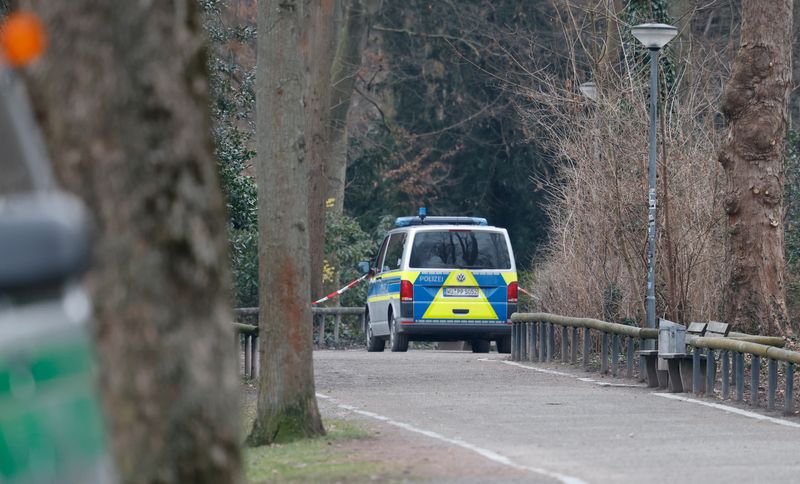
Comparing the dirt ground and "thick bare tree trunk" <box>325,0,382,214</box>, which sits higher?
"thick bare tree trunk" <box>325,0,382,214</box>

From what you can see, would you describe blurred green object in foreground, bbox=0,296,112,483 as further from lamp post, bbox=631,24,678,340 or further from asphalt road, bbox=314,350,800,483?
lamp post, bbox=631,24,678,340

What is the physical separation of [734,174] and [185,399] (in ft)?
53.2

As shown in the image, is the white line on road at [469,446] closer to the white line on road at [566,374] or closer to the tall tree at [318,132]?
the white line on road at [566,374]

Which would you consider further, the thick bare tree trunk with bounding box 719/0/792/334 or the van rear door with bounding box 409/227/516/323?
the van rear door with bounding box 409/227/516/323

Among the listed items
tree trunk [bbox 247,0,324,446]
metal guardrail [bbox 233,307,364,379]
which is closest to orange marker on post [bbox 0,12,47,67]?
tree trunk [bbox 247,0,324,446]

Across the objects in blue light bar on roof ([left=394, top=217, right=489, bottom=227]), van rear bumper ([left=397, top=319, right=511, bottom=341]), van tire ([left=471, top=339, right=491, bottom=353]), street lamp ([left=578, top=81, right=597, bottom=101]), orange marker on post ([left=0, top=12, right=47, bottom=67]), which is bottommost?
van tire ([left=471, top=339, right=491, bottom=353])

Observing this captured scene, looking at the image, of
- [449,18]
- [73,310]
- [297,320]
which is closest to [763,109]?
[297,320]

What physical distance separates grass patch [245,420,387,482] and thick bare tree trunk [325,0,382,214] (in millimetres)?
25756

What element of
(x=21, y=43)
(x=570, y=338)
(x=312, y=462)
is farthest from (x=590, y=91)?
(x=21, y=43)

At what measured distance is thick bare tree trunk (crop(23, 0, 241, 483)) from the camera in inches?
189

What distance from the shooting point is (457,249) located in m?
26.4

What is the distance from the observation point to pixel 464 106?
156ft

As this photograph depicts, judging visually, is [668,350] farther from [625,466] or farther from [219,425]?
[219,425]

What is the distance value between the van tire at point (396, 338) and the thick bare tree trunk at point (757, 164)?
7647 mm
